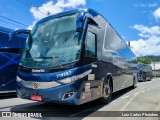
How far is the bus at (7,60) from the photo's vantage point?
11375 mm

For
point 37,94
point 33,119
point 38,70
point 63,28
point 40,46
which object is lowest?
point 33,119

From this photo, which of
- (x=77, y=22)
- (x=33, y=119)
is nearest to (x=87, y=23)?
(x=77, y=22)

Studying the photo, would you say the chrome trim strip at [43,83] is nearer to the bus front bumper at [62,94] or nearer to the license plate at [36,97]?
the bus front bumper at [62,94]

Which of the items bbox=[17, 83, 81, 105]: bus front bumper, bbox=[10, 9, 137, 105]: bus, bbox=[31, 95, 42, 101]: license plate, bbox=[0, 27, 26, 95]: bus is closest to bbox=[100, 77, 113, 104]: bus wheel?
bbox=[10, 9, 137, 105]: bus

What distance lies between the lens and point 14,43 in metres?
12.1

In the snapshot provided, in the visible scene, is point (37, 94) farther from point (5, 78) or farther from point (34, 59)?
point (5, 78)

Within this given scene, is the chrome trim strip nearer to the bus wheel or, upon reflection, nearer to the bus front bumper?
the bus front bumper

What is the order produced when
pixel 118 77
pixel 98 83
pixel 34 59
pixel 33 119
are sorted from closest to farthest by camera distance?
pixel 33 119
pixel 34 59
pixel 98 83
pixel 118 77

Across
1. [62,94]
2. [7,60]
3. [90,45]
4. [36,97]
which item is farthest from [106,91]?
[7,60]

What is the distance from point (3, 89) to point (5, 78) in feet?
1.77

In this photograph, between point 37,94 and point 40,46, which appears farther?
point 40,46

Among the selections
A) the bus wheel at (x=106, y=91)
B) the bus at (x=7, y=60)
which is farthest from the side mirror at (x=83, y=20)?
the bus at (x=7, y=60)

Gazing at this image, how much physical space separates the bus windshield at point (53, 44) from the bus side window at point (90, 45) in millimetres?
467

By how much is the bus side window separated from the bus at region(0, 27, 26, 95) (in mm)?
4831
